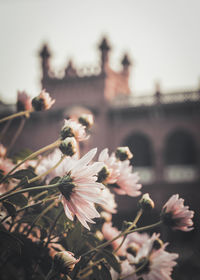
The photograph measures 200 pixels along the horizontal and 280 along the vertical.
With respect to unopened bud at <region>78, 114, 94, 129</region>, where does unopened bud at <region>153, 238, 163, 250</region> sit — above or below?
below

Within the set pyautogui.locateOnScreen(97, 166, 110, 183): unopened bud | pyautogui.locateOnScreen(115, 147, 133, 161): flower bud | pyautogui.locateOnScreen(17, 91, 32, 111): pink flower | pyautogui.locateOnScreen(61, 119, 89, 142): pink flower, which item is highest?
pyautogui.locateOnScreen(17, 91, 32, 111): pink flower

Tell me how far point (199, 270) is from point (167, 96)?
38.7 feet

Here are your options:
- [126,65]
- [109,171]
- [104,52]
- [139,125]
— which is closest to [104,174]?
[109,171]

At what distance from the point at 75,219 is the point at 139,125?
42.1 feet

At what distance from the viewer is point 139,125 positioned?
44.2 feet

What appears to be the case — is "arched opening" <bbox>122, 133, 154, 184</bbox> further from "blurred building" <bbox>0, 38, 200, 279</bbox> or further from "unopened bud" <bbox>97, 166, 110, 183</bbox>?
"unopened bud" <bbox>97, 166, 110, 183</bbox>

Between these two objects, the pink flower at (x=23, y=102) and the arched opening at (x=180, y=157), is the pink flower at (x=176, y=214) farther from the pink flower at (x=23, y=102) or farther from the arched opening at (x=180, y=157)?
the arched opening at (x=180, y=157)

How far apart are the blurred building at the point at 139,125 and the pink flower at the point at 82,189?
38.4 feet

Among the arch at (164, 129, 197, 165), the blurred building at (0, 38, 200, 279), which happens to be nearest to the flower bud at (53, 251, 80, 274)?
the blurred building at (0, 38, 200, 279)

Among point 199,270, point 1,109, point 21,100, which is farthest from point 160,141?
point 21,100

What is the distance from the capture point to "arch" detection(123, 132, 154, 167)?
45.7 feet

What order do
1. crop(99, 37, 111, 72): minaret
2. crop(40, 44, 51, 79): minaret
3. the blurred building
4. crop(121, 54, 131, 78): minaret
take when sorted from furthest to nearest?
1. crop(121, 54, 131, 78): minaret
2. crop(40, 44, 51, 79): minaret
3. crop(99, 37, 111, 72): minaret
4. the blurred building

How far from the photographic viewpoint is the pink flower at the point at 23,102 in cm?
100

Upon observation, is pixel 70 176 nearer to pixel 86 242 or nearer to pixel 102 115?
pixel 86 242
